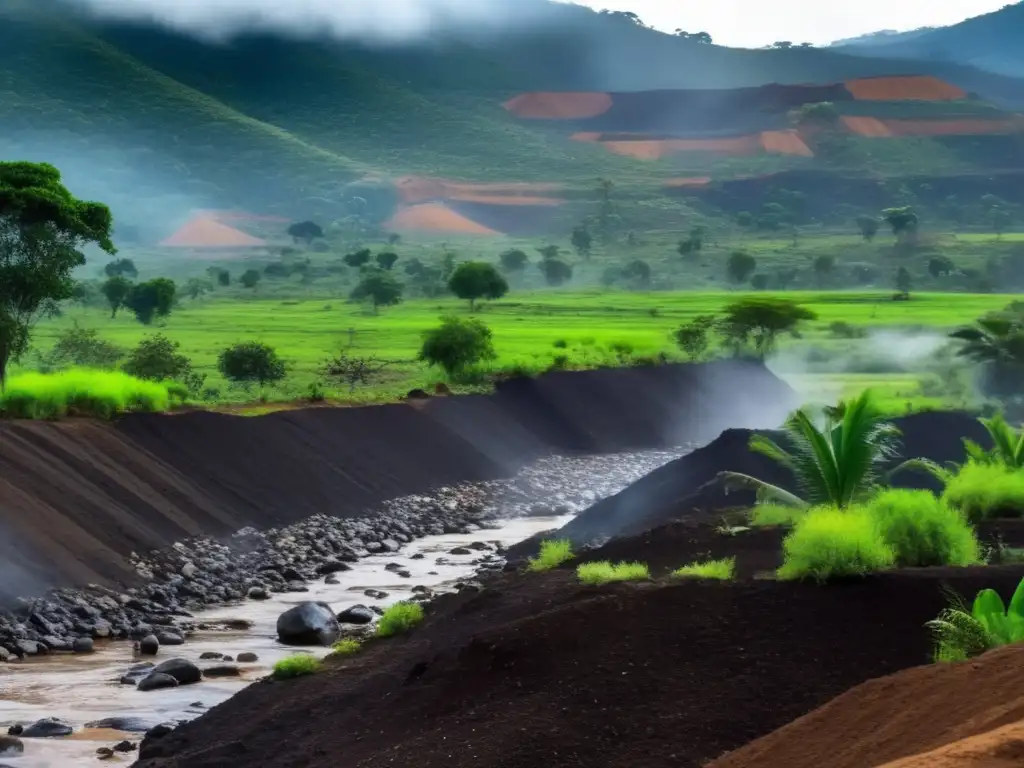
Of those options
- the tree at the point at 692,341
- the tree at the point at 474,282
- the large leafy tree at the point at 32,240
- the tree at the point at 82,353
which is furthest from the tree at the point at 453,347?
the tree at the point at 474,282

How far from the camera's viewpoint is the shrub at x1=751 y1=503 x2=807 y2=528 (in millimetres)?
26516

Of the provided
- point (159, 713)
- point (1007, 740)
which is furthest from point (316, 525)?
point (1007, 740)

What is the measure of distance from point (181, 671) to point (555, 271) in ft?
461

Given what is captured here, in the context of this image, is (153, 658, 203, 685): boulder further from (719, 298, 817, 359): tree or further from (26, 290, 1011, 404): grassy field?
(719, 298, 817, 359): tree

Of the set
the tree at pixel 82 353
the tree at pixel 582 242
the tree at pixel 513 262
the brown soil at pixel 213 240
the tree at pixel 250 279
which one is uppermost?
the brown soil at pixel 213 240

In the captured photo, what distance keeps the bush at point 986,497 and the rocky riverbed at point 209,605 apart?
38.4ft

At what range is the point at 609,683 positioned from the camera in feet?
58.9

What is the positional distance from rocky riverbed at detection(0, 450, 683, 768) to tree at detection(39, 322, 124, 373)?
91.3ft

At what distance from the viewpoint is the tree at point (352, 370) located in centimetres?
7356

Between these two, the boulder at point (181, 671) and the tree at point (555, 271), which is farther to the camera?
the tree at point (555, 271)

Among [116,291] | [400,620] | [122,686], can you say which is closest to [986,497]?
[400,620]

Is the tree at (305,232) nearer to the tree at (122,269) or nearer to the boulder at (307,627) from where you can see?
the tree at (122,269)

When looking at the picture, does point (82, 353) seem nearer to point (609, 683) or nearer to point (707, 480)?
point (707, 480)

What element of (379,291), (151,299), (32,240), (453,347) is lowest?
(453,347)
